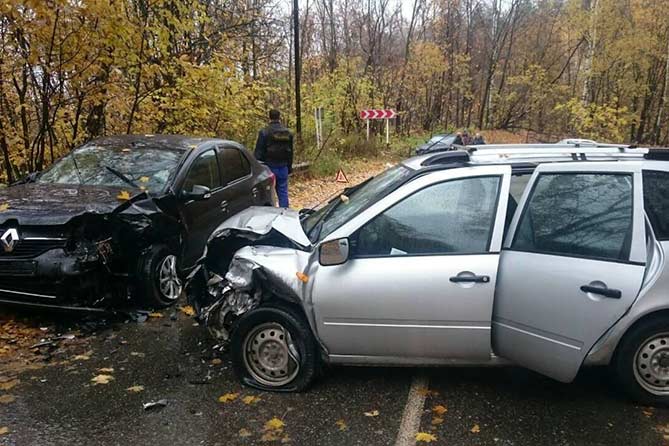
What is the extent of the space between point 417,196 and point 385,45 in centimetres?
2873

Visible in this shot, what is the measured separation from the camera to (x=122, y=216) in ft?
16.5

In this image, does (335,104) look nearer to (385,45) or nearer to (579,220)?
(385,45)

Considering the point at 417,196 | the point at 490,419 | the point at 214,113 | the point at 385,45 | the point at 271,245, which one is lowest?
the point at 490,419

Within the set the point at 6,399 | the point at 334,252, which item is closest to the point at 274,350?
the point at 334,252

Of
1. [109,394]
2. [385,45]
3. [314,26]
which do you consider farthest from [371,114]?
[109,394]

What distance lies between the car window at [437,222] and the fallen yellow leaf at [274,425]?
1248mm

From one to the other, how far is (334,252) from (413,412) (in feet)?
4.03

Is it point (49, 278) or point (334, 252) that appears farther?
point (49, 278)

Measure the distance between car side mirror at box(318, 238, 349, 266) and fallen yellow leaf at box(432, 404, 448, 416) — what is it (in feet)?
3.96

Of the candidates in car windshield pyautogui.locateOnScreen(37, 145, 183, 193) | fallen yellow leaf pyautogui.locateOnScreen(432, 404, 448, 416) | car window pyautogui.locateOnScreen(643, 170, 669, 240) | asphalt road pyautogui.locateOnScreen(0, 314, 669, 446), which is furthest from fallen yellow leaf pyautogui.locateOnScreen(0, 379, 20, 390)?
car window pyautogui.locateOnScreen(643, 170, 669, 240)

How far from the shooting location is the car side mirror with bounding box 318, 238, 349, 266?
3.61 meters

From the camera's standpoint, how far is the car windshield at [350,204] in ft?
12.8

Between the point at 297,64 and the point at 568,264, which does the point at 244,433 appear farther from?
the point at 297,64

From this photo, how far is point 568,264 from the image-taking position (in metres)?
3.41
